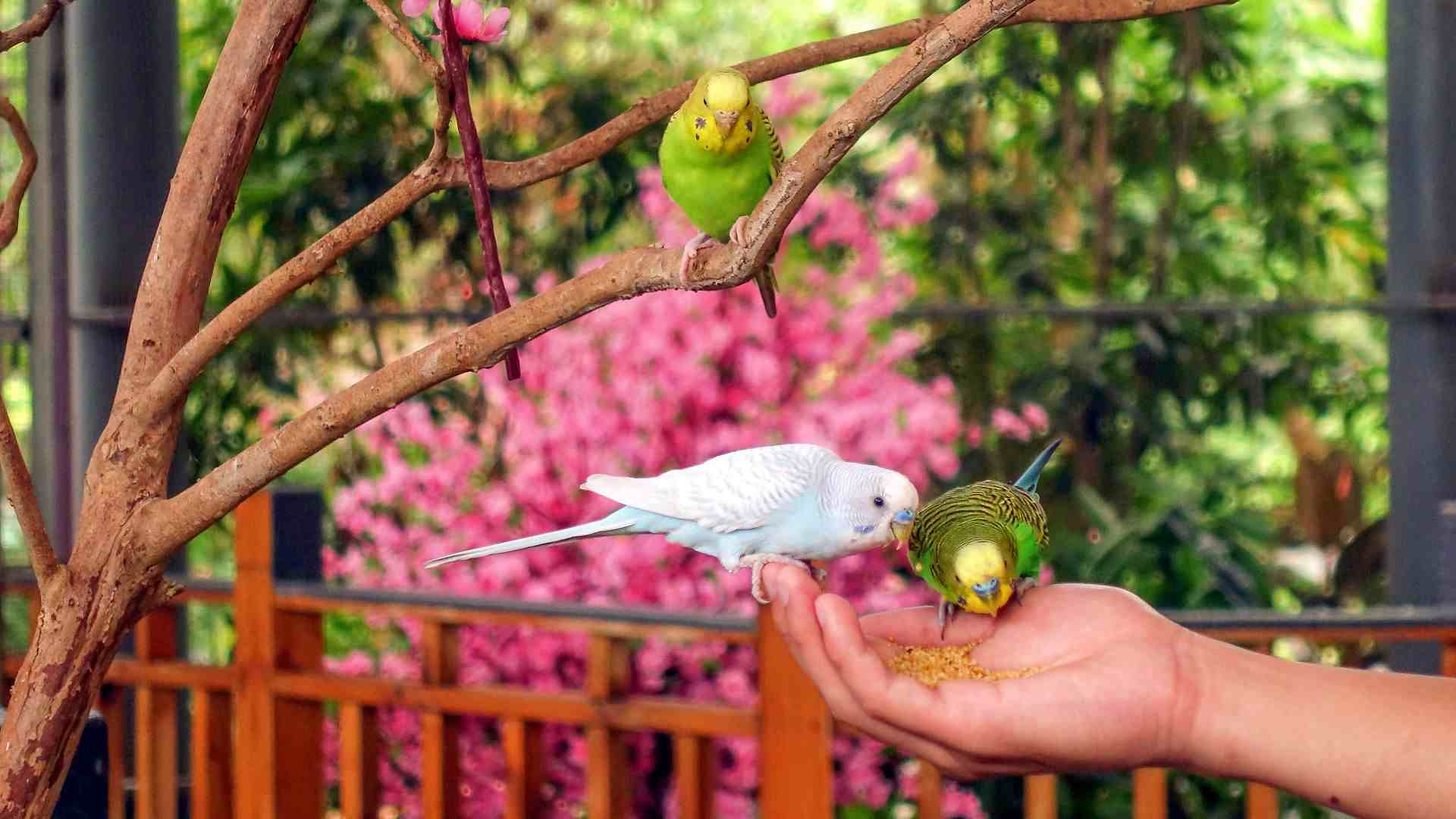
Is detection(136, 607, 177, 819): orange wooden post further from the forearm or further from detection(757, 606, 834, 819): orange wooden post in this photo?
the forearm

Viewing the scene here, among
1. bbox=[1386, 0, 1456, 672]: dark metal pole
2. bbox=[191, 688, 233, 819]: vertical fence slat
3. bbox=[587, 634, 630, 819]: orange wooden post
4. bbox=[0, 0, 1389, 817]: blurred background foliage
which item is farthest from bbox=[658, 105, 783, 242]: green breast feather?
bbox=[0, 0, 1389, 817]: blurred background foliage

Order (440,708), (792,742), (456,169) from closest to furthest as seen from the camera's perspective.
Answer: (456,169) < (792,742) < (440,708)

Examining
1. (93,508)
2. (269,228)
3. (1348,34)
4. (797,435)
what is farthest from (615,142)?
(1348,34)

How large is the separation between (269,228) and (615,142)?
Result: 5.58ft

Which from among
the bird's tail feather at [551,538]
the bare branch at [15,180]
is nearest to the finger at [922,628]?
the bird's tail feather at [551,538]

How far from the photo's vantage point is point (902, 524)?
705 mm

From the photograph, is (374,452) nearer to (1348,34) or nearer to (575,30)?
(575,30)

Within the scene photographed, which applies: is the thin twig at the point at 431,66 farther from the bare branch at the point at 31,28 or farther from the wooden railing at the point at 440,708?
the wooden railing at the point at 440,708

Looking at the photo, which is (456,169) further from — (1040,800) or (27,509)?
(1040,800)

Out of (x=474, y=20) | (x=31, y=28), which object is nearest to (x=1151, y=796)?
(x=474, y=20)

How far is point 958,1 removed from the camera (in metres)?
2.42

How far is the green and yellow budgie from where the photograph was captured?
81 cm

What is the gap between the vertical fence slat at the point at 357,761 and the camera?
150 cm

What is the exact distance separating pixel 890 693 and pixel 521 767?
70 cm
